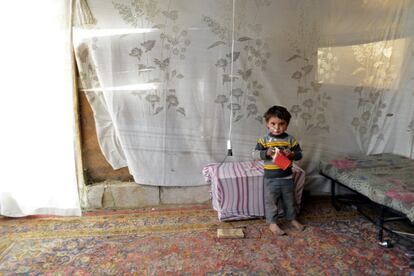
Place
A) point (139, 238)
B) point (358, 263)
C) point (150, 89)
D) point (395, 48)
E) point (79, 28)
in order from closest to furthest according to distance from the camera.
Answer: point (358, 263) < point (139, 238) < point (79, 28) < point (150, 89) < point (395, 48)

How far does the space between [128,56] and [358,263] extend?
2259mm

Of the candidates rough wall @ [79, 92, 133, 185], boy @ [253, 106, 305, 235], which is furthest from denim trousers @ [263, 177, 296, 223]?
rough wall @ [79, 92, 133, 185]

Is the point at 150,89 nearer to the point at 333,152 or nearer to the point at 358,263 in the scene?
the point at 333,152

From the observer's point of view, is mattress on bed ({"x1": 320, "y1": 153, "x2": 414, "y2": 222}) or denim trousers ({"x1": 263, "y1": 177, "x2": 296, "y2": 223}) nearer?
mattress on bed ({"x1": 320, "y1": 153, "x2": 414, "y2": 222})

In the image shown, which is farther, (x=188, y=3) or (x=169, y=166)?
(x=169, y=166)

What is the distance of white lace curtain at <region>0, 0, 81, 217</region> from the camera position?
2.16 metres

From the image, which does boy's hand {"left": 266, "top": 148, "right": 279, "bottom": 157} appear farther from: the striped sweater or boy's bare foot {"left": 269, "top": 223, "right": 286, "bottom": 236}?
boy's bare foot {"left": 269, "top": 223, "right": 286, "bottom": 236}

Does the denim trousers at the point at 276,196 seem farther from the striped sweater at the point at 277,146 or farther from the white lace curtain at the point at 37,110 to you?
the white lace curtain at the point at 37,110

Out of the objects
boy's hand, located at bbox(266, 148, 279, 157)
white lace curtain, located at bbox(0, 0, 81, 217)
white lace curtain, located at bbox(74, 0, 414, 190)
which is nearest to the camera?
boy's hand, located at bbox(266, 148, 279, 157)

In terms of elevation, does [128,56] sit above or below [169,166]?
above

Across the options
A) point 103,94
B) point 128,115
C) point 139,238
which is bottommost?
point 139,238

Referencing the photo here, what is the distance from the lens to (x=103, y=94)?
7.82ft

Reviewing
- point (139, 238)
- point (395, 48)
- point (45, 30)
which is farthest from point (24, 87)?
point (395, 48)

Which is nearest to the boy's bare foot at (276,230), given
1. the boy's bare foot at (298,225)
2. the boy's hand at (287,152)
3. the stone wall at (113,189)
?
the boy's bare foot at (298,225)
